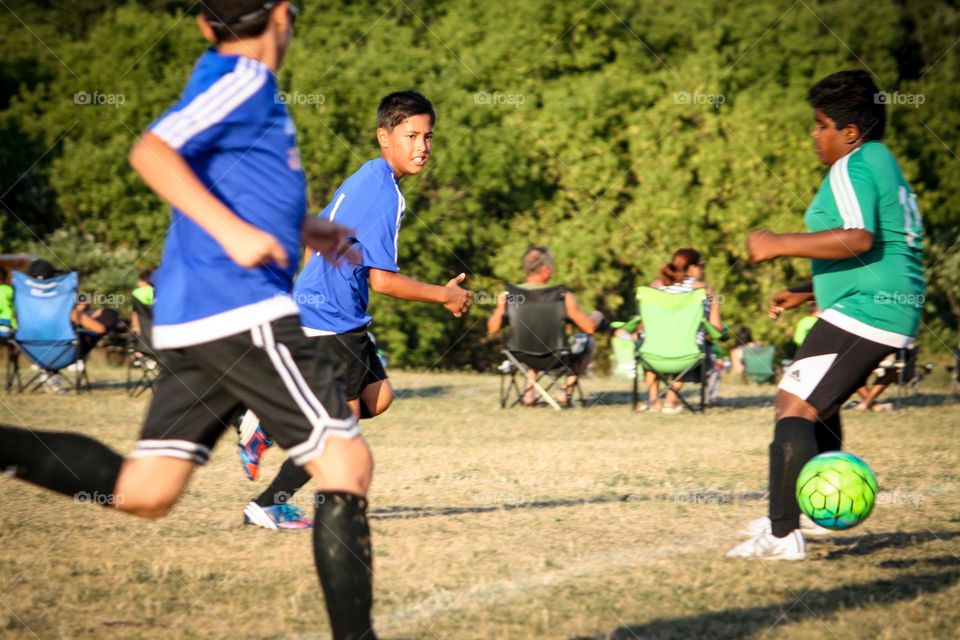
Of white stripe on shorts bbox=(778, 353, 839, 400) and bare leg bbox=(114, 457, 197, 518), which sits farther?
white stripe on shorts bbox=(778, 353, 839, 400)

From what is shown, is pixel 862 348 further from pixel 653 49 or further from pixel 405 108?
pixel 653 49

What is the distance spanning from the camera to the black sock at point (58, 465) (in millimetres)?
3438

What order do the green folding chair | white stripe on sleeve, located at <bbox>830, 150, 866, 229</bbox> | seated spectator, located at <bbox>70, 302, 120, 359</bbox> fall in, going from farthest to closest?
the green folding chair < seated spectator, located at <bbox>70, 302, 120, 359</bbox> < white stripe on sleeve, located at <bbox>830, 150, 866, 229</bbox>

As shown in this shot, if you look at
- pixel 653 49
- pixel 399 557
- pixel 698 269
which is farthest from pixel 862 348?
pixel 653 49

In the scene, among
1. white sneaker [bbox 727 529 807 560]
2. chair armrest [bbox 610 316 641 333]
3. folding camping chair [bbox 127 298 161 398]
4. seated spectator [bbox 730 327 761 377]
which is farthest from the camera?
seated spectator [bbox 730 327 761 377]

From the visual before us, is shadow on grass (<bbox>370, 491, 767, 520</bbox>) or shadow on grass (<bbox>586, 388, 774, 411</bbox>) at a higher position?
shadow on grass (<bbox>370, 491, 767, 520</bbox>)

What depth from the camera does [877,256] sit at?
4.74 metres

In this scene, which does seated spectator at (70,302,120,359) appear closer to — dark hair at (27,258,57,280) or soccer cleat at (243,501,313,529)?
dark hair at (27,258,57,280)

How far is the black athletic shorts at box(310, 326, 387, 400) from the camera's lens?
5.38 meters

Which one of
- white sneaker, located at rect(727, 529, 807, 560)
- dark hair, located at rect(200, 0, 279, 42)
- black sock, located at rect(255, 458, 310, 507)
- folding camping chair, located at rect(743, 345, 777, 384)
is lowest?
folding camping chair, located at rect(743, 345, 777, 384)

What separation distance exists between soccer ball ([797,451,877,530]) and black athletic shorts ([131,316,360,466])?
238 cm

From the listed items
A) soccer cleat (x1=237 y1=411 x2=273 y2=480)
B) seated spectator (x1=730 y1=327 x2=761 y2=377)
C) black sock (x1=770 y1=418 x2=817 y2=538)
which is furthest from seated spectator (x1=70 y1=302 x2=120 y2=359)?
seated spectator (x1=730 y1=327 x2=761 y2=377)

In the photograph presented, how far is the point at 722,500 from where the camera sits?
260 inches

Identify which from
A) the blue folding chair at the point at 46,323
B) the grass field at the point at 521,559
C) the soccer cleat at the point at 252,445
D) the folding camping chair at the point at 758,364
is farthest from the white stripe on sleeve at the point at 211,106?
the folding camping chair at the point at 758,364
